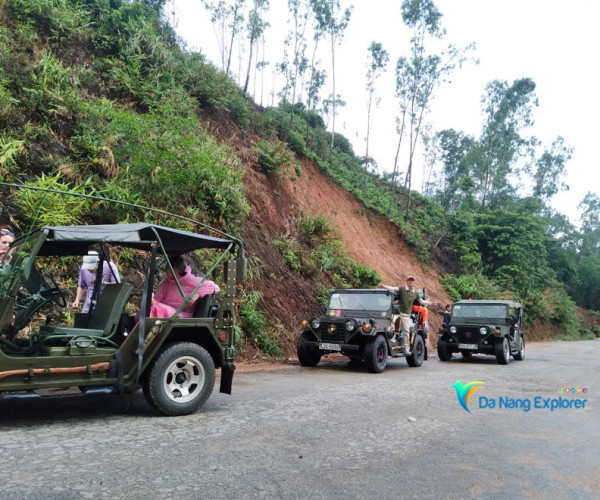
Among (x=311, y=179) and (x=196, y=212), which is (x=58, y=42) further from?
(x=311, y=179)

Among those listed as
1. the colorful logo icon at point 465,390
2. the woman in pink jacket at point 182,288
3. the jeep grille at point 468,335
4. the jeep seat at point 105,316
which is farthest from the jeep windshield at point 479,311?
the jeep seat at point 105,316

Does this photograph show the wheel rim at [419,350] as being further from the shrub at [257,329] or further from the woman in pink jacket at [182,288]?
the woman in pink jacket at [182,288]

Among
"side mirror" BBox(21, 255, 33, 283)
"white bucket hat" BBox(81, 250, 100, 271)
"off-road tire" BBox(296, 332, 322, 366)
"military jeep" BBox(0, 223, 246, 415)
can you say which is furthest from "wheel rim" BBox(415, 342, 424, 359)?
"side mirror" BBox(21, 255, 33, 283)

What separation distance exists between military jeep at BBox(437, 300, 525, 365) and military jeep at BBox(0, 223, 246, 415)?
957 centimetres

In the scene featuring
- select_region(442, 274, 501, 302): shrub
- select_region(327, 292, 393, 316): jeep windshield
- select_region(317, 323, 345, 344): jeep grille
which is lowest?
select_region(317, 323, 345, 344): jeep grille

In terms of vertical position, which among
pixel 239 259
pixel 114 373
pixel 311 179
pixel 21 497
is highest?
pixel 311 179

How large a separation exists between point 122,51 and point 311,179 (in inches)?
433

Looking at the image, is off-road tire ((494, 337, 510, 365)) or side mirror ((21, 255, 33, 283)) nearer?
side mirror ((21, 255, 33, 283))

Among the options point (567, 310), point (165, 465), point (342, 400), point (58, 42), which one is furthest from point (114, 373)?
point (567, 310)

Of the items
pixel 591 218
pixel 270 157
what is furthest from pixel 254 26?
pixel 591 218

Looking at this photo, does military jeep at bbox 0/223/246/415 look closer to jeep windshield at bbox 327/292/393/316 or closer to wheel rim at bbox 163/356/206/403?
wheel rim at bbox 163/356/206/403

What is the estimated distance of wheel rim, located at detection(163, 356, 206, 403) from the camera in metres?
5.80

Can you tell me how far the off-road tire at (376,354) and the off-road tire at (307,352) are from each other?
1296 millimetres

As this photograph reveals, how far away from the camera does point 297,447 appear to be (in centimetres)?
479
